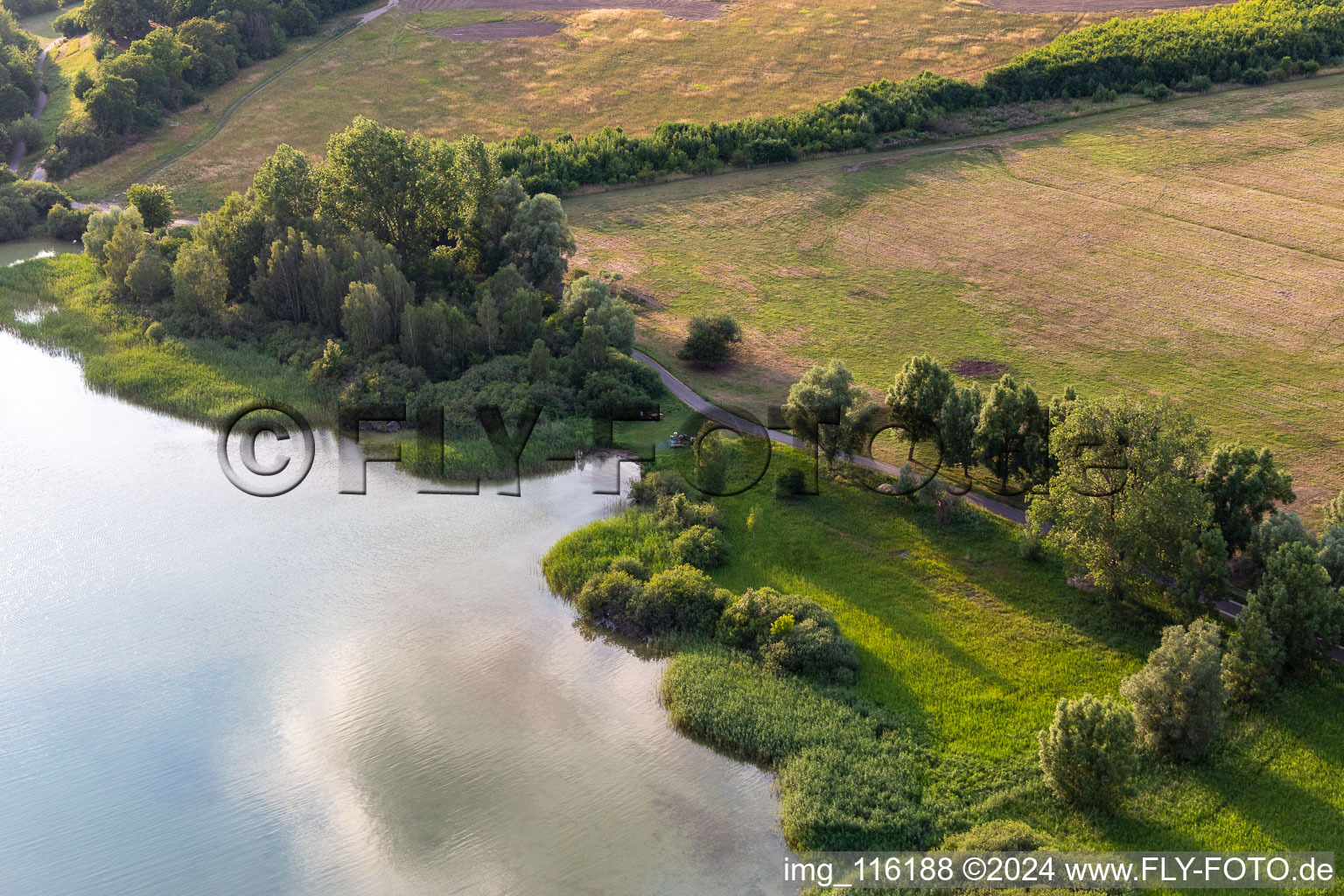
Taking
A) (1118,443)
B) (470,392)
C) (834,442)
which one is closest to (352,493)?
(470,392)

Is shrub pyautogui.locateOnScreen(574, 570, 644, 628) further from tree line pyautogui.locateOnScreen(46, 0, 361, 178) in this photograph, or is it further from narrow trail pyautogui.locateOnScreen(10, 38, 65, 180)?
narrow trail pyautogui.locateOnScreen(10, 38, 65, 180)

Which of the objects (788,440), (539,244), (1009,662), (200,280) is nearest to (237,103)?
(200,280)

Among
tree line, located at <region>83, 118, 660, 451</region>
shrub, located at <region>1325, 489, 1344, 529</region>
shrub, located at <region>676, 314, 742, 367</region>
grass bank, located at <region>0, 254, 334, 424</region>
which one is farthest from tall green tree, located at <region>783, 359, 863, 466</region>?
grass bank, located at <region>0, 254, 334, 424</region>

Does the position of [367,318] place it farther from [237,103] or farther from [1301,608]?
[237,103]

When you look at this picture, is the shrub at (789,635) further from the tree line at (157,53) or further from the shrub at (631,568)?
the tree line at (157,53)

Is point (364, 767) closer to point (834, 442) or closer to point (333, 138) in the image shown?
point (834, 442)

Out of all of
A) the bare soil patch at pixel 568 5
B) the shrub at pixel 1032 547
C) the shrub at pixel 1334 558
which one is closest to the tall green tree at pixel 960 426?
the shrub at pixel 1032 547
